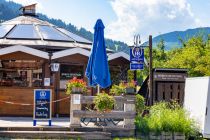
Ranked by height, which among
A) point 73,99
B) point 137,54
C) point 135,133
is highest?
point 137,54

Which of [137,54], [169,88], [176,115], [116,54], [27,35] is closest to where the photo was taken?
[176,115]

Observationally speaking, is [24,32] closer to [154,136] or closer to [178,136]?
[154,136]

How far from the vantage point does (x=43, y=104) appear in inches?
557

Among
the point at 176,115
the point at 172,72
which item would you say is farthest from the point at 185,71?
the point at 176,115

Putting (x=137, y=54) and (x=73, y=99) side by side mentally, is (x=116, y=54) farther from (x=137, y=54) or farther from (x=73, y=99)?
(x=73, y=99)

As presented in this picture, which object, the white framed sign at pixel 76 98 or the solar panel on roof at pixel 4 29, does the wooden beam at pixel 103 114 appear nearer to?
the white framed sign at pixel 76 98

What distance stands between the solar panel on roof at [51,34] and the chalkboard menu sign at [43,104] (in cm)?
715

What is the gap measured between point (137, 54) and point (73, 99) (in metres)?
4.30

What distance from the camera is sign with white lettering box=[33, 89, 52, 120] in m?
14.1

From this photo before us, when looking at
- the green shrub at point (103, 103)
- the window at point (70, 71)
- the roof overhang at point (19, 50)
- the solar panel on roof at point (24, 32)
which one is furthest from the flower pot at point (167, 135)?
the solar panel on roof at point (24, 32)

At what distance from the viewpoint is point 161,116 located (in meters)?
13.7

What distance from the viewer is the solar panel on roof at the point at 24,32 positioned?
68.2ft

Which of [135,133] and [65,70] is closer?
[135,133]

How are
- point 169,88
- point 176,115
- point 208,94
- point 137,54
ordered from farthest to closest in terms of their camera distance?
point 169,88 → point 137,54 → point 176,115 → point 208,94
